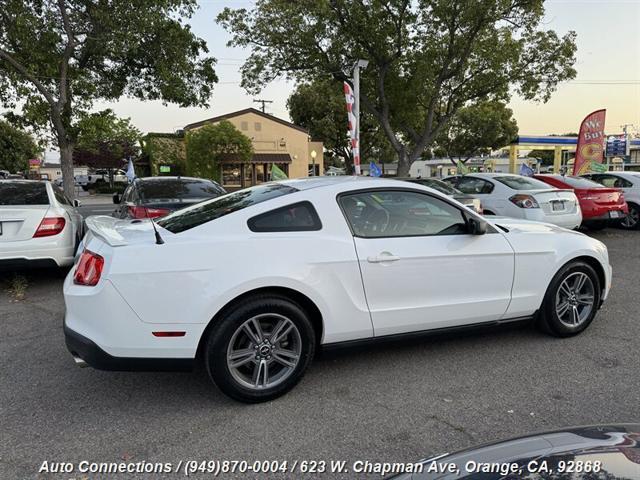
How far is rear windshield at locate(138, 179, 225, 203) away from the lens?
262 inches

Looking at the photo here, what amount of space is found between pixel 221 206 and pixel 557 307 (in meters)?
3.03

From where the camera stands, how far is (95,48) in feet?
40.5

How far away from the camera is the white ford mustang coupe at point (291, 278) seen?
2.80 metres

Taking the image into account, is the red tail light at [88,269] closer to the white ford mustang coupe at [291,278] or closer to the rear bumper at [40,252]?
the white ford mustang coupe at [291,278]

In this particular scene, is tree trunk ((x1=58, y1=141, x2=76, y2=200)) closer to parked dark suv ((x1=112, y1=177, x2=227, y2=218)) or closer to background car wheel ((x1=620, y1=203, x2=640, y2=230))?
parked dark suv ((x1=112, y1=177, x2=227, y2=218))

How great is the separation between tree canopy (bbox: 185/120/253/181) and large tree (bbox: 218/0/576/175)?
1264 centimetres

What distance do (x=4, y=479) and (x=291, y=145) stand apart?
115 feet

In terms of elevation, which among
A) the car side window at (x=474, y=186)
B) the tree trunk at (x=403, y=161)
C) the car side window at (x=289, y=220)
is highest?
the tree trunk at (x=403, y=161)

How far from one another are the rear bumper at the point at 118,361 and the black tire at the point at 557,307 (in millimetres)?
3013

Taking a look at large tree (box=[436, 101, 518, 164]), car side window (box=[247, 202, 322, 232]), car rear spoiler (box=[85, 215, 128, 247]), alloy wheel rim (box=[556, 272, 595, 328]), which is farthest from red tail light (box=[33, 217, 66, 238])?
large tree (box=[436, 101, 518, 164])

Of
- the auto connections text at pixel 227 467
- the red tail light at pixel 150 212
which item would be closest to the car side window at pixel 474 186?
the red tail light at pixel 150 212

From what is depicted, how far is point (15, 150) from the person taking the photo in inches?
2024

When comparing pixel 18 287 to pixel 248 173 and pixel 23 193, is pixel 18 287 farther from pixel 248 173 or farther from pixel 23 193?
pixel 248 173

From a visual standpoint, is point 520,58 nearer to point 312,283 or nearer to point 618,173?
point 618,173
